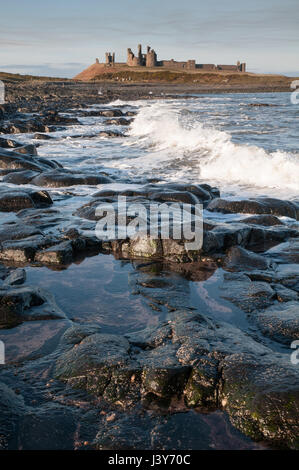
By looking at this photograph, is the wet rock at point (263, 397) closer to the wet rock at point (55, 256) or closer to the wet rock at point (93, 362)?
the wet rock at point (93, 362)

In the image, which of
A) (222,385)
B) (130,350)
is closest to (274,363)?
(222,385)

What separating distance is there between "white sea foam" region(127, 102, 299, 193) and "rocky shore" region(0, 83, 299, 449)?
4644 mm

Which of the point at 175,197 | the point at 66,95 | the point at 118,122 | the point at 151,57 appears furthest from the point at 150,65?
the point at 175,197

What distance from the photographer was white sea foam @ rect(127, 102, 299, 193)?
1041 centimetres

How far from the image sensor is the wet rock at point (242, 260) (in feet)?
16.5

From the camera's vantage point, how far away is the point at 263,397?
255 cm

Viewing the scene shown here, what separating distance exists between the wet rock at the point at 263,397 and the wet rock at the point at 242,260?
2172 millimetres

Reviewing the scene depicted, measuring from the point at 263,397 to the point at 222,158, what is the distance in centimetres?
1029

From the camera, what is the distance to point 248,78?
106 meters

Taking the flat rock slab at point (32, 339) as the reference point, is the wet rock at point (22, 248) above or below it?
above

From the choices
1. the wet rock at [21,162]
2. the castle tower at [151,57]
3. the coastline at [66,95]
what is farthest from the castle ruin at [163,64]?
the wet rock at [21,162]

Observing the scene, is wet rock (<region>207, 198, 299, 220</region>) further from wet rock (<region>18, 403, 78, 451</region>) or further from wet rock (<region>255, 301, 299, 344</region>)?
wet rock (<region>18, 403, 78, 451</region>)

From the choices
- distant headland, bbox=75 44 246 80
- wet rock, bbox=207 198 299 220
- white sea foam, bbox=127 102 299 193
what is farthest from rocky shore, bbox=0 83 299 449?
distant headland, bbox=75 44 246 80
